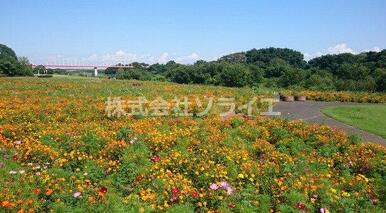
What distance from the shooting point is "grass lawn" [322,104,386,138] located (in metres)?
17.1

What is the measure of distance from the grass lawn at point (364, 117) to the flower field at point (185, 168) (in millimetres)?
4220

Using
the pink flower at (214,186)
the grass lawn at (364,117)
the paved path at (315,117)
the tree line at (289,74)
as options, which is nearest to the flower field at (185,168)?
the pink flower at (214,186)

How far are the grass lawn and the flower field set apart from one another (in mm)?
4220

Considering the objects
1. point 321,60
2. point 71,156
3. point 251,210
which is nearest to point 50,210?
point 71,156

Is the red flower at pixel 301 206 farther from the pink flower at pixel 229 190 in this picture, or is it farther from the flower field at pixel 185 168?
the pink flower at pixel 229 190

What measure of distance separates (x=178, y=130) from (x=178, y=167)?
370cm

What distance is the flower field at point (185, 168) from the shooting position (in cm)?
789

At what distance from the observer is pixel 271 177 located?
9.43 m

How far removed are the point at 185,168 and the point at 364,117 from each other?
44.6 feet

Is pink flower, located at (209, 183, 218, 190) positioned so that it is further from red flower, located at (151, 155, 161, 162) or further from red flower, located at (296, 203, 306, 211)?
red flower, located at (151, 155, 161, 162)

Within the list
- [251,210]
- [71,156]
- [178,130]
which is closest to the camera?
[251,210]

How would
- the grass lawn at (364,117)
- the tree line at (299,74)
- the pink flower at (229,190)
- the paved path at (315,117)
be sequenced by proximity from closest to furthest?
the pink flower at (229,190) < the paved path at (315,117) < the grass lawn at (364,117) < the tree line at (299,74)

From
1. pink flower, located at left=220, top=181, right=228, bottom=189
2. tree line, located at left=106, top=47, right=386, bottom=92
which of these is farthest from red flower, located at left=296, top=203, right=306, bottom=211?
tree line, located at left=106, top=47, right=386, bottom=92

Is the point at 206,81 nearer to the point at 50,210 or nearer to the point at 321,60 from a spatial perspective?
the point at 321,60
